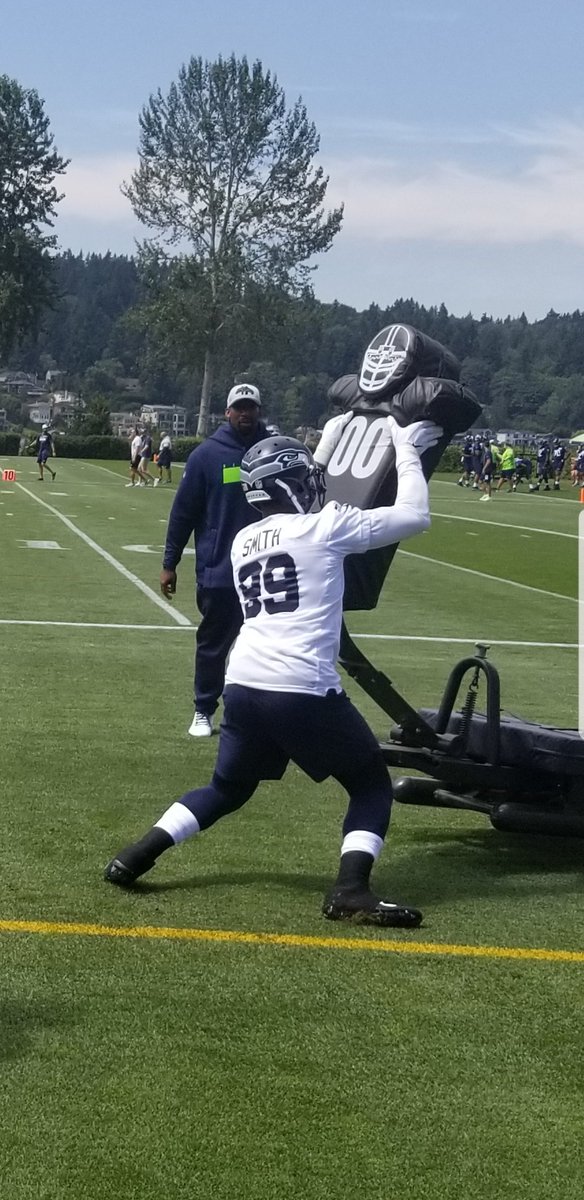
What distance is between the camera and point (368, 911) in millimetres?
5684

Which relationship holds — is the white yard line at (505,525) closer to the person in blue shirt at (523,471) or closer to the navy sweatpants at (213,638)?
the navy sweatpants at (213,638)

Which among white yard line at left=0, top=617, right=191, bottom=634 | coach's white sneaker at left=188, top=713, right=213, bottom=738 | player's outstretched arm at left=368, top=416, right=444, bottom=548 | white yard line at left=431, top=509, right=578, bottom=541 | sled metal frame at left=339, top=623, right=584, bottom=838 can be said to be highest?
player's outstretched arm at left=368, top=416, right=444, bottom=548

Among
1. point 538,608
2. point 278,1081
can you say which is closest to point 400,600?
point 538,608

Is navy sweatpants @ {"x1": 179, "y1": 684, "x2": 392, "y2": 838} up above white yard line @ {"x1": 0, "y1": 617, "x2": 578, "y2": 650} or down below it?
above

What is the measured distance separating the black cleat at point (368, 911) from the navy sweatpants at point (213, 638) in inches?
146

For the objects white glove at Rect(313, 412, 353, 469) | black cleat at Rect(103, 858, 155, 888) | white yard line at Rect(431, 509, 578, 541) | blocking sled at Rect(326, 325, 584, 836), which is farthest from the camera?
white yard line at Rect(431, 509, 578, 541)

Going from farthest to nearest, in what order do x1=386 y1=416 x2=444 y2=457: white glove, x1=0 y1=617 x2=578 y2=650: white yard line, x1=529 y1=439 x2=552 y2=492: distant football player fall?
1. x1=529 y1=439 x2=552 y2=492: distant football player
2. x1=0 y1=617 x2=578 y2=650: white yard line
3. x1=386 y1=416 x2=444 y2=457: white glove

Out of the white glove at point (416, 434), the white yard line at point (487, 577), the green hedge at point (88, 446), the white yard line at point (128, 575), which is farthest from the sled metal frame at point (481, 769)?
the green hedge at point (88, 446)

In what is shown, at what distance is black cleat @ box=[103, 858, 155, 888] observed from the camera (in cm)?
593

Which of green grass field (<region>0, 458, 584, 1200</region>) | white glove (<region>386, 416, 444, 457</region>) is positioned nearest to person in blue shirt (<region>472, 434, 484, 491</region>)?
green grass field (<region>0, 458, 584, 1200</region>)

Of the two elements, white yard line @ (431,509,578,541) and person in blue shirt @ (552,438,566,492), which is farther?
person in blue shirt @ (552,438,566,492)

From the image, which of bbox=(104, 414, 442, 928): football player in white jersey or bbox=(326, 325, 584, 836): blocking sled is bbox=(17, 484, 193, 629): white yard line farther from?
bbox=(104, 414, 442, 928): football player in white jersey

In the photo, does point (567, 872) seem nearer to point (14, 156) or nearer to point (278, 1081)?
point (278, 1081)

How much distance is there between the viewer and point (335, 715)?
577 cm
